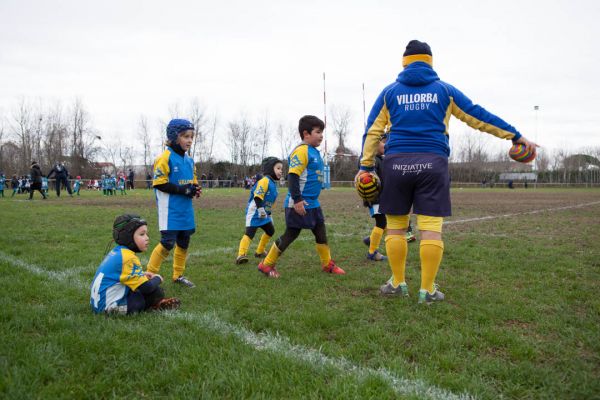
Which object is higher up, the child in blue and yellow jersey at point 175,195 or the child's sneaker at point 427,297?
the child in blue and yellow jersey at point 175,195

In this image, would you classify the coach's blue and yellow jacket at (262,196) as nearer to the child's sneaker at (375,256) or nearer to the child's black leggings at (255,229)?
the child's black leggings at (255,229)

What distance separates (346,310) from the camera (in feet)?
11.9

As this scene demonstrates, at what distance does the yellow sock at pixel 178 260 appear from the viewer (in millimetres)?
4527

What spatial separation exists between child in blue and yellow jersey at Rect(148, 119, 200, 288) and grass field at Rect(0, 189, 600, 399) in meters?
0.35

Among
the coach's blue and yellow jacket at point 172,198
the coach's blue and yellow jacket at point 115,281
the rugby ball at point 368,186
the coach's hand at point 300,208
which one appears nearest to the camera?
the coach's blue and yellow jacket at point 115,281

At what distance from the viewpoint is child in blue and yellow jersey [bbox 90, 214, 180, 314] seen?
3389 millimetres

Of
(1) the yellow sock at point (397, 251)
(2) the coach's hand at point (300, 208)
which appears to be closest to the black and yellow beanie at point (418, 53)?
(1) the yellow sock at point (397, 251)

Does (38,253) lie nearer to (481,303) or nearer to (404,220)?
(404,220)

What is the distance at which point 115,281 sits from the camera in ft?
11.1

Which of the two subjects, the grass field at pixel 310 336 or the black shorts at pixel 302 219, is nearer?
the grass field at pixel 310 336

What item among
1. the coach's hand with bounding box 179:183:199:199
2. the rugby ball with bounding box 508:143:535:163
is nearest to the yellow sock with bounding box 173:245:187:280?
the coach's hand with bounding box 179:183:199:199

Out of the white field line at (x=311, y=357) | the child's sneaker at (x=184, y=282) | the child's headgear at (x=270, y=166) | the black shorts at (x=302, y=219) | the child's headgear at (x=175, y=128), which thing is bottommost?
the white field line at (x=311, y=357)

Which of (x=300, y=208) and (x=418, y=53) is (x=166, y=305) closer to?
(x=300, y=208)

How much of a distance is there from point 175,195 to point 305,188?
4.97ft
